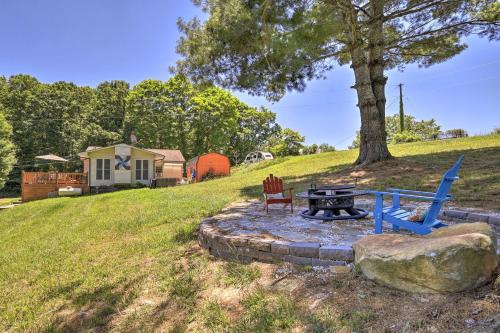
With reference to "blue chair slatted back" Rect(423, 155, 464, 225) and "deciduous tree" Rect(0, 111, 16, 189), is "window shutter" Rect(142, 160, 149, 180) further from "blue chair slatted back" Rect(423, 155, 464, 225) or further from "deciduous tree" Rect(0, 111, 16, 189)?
"blue chair slatted back" Rect(423, 155, 464, 225)

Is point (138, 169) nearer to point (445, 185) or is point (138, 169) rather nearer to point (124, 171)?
point (124, 171)

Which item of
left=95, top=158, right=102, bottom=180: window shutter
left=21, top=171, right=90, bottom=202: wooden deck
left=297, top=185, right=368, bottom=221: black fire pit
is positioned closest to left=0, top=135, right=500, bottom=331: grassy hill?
left=297, top=185, right=368, bottom=221: black fire pit

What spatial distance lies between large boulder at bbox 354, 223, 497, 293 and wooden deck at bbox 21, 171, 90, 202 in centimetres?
2077

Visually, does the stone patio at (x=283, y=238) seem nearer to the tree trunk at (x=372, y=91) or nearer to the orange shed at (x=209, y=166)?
the tree trunk at (x=372, y=91)

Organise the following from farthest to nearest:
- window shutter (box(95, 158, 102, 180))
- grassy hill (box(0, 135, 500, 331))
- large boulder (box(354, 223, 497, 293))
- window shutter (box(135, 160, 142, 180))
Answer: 1. window shutter (box(135, 160, 142, 180))
2. window shutter (box(95, 158, 102, 180))
3. grassy hill (box(0, 135, 500, 331))
4. large boulder (box(354, 223, 497, 293))

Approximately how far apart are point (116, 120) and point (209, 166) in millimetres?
20684

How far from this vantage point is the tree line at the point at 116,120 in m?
35.3

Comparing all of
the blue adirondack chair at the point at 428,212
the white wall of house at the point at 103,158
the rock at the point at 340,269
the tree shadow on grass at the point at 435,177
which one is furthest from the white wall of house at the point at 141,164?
the rock at the point at 340,269

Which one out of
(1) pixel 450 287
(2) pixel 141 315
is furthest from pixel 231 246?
(1) pixel 450 287

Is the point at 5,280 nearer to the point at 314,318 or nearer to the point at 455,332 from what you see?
the point at 314,318

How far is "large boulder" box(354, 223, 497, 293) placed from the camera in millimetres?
2213

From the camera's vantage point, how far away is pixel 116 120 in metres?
39.7

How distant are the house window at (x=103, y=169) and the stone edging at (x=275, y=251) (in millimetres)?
18446

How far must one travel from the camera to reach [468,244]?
224 centimetres
